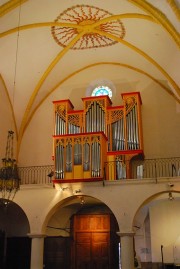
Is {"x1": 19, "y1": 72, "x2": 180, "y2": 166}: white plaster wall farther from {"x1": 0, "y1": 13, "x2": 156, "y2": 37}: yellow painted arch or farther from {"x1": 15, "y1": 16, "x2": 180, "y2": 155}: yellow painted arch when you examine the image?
{"x1": 0, "y1": 13, "x2": 156, "y2": 37}: yellow painted arch

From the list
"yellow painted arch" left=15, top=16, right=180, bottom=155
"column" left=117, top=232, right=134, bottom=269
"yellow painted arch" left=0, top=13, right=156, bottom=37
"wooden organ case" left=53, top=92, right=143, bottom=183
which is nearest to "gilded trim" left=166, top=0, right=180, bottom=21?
"yellow painted arch" left=0, top=13, right=156, bottom=37

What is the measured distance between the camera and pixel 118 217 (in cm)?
1549

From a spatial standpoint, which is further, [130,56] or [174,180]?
[130,56]

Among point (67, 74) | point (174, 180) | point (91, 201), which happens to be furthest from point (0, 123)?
point (174, 180)

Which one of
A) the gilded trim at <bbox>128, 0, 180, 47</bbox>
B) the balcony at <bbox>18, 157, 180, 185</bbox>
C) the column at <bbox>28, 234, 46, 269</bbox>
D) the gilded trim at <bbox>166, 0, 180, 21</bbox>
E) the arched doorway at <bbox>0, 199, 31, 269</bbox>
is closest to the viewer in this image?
the gilded trim at <bbox>166, 0, 180, 21</bbox>

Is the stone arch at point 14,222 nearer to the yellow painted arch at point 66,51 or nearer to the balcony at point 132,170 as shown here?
the balcony at point 132,170

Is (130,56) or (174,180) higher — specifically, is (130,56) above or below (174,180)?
above

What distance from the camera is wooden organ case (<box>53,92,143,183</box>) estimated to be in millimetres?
16266

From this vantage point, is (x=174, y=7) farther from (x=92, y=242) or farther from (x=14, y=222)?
(x=14, y=222)

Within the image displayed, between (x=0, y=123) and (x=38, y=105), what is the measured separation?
2.68 m

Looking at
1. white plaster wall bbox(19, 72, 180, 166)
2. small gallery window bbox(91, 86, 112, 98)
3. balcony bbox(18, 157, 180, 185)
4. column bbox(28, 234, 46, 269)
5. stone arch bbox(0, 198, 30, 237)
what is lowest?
column bbox(28, 234, 46, 269)

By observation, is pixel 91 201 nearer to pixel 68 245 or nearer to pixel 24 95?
pixel 68 245

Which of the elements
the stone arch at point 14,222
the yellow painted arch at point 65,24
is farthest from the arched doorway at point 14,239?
the yellow painted arch at point 65,24

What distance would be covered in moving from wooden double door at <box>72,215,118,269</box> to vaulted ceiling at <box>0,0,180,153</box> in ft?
19.1
